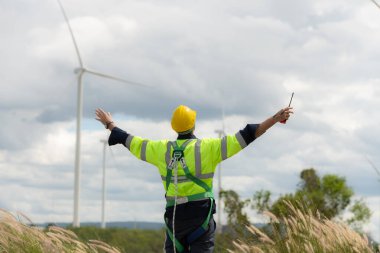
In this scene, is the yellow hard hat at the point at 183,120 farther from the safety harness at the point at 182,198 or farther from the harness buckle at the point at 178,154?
the harness buckle at the point at 178,154

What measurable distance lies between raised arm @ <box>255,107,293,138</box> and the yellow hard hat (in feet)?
2.77

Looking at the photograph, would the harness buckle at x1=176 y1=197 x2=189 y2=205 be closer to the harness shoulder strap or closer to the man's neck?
the harness shoulder strap

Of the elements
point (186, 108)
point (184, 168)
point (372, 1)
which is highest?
point (372, 1)

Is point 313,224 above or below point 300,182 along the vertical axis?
below

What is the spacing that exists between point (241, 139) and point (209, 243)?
1.29m

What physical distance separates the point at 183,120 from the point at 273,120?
43.4 inches

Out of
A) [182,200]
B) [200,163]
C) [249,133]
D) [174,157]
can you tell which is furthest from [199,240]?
[249,133]

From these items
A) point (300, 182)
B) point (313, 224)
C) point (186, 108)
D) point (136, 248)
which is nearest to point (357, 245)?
point (313, 224)

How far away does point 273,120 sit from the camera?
9.08 m

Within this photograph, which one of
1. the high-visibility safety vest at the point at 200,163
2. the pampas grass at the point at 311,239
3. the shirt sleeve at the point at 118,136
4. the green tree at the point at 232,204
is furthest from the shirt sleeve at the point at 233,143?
the green tree at the point at 232,204

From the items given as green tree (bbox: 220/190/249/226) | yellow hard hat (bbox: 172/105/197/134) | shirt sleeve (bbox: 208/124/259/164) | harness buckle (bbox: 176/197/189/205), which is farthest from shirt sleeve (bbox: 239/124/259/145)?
green tree (bbox: 220/190/249/226)

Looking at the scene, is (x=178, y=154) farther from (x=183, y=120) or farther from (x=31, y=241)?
(x=31, y=241)

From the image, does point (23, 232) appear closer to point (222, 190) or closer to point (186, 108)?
point (186, 108)

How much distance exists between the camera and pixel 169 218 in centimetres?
942
